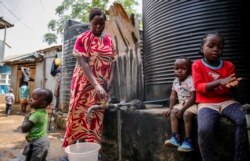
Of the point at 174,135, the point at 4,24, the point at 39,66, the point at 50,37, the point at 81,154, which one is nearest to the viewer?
the point at 81,154

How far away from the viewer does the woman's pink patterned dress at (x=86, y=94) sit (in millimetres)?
2779

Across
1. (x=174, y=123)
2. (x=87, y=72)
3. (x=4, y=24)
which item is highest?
(x=4, y=24)

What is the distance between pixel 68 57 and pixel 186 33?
415 centimetres

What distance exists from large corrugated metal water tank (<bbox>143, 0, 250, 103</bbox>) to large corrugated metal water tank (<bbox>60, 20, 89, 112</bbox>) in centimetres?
267

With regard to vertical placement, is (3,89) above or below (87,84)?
above

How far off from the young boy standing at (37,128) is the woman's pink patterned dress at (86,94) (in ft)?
0.95

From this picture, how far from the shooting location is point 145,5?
4.21 meters

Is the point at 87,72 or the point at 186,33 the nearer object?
the point at 87,72

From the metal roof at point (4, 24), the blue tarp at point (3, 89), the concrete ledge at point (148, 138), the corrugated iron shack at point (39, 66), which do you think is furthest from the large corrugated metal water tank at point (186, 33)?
the blue tarp at point (3, 89)

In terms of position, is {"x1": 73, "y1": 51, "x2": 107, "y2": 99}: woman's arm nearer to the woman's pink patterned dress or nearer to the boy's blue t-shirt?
the woman's pink patterned dress

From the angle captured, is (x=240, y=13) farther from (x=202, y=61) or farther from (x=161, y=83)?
(x=161, y=83)

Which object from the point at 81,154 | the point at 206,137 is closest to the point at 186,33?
the point at 206,137

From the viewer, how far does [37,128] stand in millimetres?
2748

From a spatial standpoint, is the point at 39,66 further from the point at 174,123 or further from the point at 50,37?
the point at 174,123
